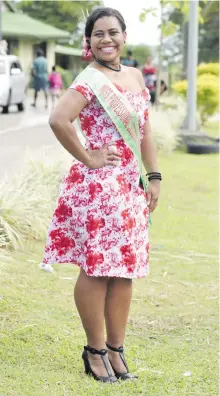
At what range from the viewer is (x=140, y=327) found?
541 centimetres

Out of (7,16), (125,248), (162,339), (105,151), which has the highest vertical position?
(7,16)

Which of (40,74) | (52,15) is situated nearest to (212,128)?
(40,74)

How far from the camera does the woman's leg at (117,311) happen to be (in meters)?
4.20

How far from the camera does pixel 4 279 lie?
5.90 m

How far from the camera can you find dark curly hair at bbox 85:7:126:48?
4.17 meters

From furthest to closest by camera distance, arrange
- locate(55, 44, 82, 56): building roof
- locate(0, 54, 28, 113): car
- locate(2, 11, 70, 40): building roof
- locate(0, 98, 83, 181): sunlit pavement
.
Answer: locate(55, 44, 82, 56): building roof
locate(2, 11, 70, 40): building roof
locate(0, 54, 28, 113): car
locate(0, 98, 83, 181): sunlit pavement

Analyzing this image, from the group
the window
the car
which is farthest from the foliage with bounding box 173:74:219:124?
the window

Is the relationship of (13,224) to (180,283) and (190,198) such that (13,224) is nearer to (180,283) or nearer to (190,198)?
(180,283)

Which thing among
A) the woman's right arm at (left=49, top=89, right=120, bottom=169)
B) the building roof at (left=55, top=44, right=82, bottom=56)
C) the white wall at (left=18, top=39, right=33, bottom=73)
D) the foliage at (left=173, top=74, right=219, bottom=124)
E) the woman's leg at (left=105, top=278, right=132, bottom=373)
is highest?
the building roof at (left=55, top=44, right=82, bottom=56)

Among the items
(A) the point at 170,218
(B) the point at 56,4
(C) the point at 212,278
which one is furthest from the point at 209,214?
(B) the point at 56,4

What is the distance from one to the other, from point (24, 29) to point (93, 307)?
42059 millimetres

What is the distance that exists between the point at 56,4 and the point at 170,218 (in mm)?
48480

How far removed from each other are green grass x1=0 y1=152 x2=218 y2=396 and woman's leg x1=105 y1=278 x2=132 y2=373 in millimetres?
157

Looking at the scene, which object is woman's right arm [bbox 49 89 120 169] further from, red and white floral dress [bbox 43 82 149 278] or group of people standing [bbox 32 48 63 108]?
group of people standing [bbox 32 48 63 108]
